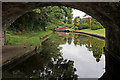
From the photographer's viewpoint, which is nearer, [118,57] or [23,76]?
[23,76]

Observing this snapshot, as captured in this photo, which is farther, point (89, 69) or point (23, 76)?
point (89, 69)

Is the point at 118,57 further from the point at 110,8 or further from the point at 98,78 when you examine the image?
the point at 110,8

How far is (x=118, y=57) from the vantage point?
19.1ft

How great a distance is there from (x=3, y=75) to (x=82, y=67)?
3791 mm

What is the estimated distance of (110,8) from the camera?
440cm

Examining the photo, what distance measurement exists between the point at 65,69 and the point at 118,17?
3564 millimetres

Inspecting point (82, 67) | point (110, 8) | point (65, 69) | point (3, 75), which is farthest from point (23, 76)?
point (110, 8)

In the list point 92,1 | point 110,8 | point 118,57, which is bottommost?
point 118,57

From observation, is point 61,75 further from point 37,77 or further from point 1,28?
point 1,28

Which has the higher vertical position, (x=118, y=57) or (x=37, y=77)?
(x=118, y=57)

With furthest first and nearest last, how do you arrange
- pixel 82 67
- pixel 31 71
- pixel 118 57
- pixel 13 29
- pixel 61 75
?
pixel 13 29 → pixel 118 57 → pixel 82 67 → pixel 31 71 → pixel 61 75

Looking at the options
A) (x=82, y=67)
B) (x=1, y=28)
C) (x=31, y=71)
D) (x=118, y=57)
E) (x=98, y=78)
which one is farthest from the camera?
(x=1, y=28)

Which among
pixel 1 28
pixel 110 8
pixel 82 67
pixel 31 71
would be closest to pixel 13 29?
pixel 1 28

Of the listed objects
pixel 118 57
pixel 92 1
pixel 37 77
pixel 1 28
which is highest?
pixel 92 1
